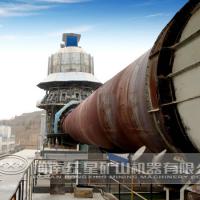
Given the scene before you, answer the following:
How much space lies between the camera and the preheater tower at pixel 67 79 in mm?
24906

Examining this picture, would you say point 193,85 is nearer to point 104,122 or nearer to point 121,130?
point 121,130

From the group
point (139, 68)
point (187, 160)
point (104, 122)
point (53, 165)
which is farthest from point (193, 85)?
point (53, 165)

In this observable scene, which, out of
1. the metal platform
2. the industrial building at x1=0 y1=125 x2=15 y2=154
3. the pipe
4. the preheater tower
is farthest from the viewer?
the industrial building at x1=0 y1=125 x2=15 y2=154

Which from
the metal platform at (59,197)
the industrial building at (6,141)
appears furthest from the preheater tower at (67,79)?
the industrial building at (6,141)

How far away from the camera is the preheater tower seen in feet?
81.7

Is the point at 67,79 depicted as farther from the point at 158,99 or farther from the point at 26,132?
the point at 26,132

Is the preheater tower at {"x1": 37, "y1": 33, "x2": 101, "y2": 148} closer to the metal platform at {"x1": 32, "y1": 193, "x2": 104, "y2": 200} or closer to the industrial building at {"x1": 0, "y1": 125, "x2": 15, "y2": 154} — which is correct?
the metal platform at {"x1": 32, "y1": 193, "x2": 104, "y2": 200}

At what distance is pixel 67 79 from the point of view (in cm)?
2514

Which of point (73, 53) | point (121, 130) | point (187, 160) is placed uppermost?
point (73, 53)

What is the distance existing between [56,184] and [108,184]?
1662 millimetres

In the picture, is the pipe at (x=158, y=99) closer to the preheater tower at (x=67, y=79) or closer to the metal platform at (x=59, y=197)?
the metal platform at (x=59, y=197)

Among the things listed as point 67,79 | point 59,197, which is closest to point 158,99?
point 59,197

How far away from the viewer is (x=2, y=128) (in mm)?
61406

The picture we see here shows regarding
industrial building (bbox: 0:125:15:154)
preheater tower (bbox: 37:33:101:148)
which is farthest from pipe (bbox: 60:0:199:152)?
industrial building (bbox: 0:125:15:154)
